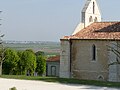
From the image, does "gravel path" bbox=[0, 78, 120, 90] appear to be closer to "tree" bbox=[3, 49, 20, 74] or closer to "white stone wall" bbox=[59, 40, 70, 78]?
"white stone wall" bbox=[59, 40, 70, 78]

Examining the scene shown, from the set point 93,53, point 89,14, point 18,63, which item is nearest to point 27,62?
point 18,63

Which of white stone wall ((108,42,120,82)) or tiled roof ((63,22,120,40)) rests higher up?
tiled roof ((63,22,120,40))

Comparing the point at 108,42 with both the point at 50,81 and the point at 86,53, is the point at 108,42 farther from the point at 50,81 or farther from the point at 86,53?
the point at 50,81

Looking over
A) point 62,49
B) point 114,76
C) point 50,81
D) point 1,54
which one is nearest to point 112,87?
point 50,81

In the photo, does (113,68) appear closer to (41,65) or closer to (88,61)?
(88,61)

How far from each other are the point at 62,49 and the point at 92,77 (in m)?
4.33

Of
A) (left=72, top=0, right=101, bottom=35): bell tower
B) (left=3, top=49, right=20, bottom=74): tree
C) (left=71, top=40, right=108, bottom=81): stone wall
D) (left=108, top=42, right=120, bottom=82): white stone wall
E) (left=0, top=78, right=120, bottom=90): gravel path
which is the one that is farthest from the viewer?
(left=3, top=49, right=20, bottom=74): tree

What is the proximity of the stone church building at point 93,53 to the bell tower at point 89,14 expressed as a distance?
Result: 871mm

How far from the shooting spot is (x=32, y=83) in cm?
2314

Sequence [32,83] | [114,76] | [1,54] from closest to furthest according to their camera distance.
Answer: [32,83]
[114,76]
[1,54]

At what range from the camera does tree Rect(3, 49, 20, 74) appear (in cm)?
4926

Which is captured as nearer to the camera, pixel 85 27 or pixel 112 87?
pixel 112 87

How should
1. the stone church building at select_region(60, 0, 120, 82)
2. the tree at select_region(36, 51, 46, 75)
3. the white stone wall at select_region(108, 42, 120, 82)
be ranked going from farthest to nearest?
the tree at select_region(36, 51, 46, 75), the stone church building at select_region(60, 0, 120, 82), the white stone wall at select_region(108, 42, 120, 82)

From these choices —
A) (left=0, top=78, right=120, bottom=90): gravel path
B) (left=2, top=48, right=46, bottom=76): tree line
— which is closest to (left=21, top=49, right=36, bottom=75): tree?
(left=2, top=48, right=46, bottom=76): tree line
